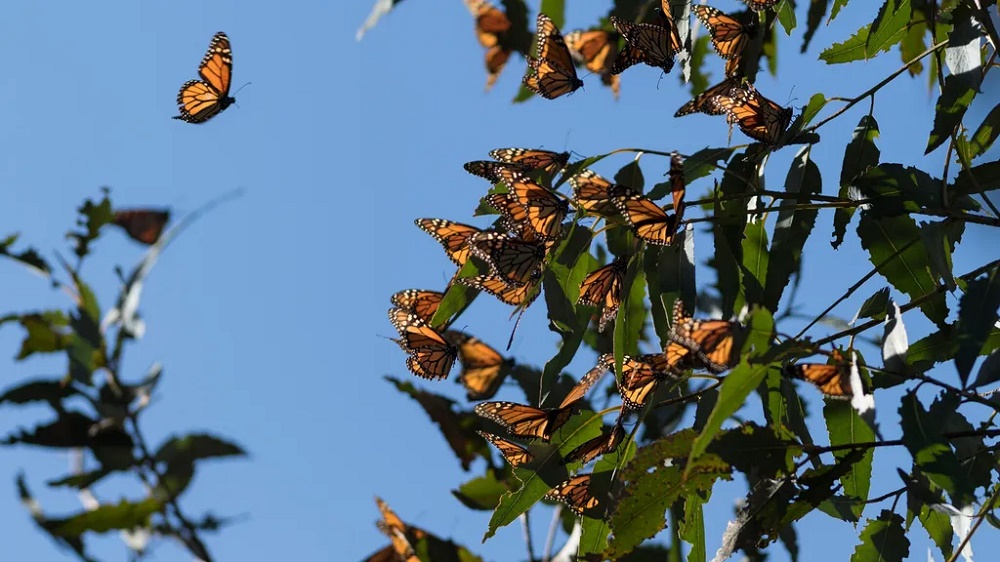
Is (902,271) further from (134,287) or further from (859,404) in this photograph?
A: (134,287)

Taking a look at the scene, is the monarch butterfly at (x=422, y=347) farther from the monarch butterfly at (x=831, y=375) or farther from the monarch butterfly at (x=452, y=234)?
the monarch butterfly at (x=831, y=375)

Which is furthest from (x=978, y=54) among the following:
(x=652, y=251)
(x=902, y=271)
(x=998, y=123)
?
(x=652, y=251)

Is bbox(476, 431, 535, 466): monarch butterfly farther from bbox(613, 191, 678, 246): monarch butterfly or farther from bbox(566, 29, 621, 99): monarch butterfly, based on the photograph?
bbox(566, 29, 621, 99): monarch butterfly

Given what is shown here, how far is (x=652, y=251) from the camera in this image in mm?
1879

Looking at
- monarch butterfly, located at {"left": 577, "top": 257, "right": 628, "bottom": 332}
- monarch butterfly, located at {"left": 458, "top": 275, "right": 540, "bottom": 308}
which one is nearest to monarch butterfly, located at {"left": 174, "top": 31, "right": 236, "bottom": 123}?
monarch butterfly, located at {"left": 458, "top": 275, "right": 540, "bottom": 308}

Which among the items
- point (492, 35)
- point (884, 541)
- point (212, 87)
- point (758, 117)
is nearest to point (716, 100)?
point (758, 117)

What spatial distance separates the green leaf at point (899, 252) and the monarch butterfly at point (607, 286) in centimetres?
41

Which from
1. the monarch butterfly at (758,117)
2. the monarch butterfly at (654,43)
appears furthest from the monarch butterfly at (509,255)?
the monarch butterfly at (654,43)

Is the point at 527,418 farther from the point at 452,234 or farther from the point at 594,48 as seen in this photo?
the point at 594,48

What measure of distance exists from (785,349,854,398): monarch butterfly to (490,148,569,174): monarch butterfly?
0.63 metres

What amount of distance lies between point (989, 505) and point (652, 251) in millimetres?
669

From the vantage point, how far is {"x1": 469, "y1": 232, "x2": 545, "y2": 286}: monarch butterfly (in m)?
1.61

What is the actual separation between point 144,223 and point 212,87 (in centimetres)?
161

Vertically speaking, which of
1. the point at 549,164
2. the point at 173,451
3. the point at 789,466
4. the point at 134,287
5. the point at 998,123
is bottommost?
the point at 173,451
